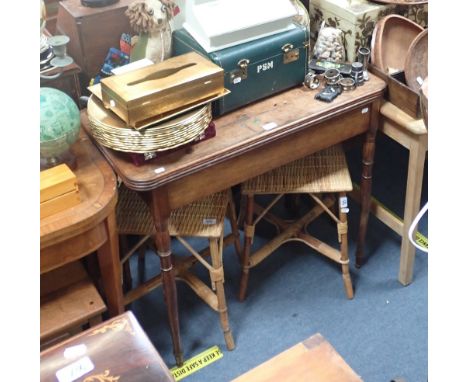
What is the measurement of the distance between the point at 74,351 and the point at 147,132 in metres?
0.53

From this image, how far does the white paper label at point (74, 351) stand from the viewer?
1.35 metres

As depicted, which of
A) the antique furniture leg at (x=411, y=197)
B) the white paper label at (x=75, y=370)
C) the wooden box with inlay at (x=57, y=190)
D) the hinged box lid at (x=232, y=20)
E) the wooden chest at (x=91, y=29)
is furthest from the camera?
the antique furniture leg at (x=411, y=197)

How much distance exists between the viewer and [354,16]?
6.34ft

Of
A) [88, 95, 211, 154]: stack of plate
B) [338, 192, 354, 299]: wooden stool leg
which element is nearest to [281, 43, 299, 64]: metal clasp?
[88, 95, 211, 154]: stack of plate

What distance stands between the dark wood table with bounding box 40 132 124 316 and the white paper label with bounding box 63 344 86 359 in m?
0.21

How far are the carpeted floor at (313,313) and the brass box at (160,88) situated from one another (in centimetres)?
88

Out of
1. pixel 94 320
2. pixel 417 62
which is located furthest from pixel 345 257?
pixel 94 320

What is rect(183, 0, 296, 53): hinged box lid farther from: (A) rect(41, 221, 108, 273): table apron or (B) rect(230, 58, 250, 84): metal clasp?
(A) rect(41, 221, 108, 273): table apron

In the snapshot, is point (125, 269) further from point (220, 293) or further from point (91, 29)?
point (91, 29)

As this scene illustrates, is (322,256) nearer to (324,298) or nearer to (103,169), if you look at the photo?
(324,298)

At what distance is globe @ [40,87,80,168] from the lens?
57.9 inches

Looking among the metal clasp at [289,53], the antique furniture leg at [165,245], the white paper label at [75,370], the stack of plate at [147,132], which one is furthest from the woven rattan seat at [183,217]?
the white paper label at [75,370]

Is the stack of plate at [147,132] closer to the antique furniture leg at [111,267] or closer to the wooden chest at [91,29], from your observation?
the antique furniture leg at [111,267]
